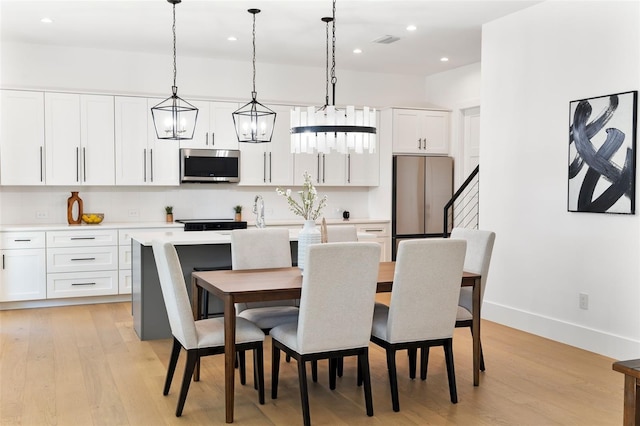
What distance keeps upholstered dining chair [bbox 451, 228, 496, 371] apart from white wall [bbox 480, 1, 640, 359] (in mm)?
1048

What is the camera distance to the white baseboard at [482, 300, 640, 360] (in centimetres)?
452

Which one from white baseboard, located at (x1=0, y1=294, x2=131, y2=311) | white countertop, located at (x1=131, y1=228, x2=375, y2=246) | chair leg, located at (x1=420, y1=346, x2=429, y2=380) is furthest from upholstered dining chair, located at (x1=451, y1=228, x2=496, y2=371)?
white baseboard, located at (x1=0, y1=294, x2=131, y2=311)

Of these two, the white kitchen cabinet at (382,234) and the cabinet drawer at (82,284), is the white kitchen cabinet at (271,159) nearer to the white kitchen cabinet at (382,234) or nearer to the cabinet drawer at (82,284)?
the white kitchen cabinet at (382,234)

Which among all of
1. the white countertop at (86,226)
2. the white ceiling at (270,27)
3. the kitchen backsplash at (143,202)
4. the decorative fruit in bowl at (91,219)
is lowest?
the white countertop at (86,226)

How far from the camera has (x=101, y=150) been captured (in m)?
6.75

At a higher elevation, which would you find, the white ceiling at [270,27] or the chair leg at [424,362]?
the white ceiling at [270,27]

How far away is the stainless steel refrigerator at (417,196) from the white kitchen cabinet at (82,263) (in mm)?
3269

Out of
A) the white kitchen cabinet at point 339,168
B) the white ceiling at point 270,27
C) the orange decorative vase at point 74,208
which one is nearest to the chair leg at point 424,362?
the white ceiling at point 270,27

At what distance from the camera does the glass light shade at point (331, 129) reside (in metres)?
4.12

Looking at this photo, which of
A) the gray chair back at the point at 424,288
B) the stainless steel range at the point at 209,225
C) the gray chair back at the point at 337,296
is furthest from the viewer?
the stainless steel range at the point at 209,225

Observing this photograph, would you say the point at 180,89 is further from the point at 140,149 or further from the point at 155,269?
the point at 155,269

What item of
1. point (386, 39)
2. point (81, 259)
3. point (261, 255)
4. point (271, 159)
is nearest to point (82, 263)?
point (81, 259)

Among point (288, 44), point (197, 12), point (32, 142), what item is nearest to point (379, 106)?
point (288, 44)

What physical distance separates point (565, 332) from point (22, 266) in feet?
16.5
